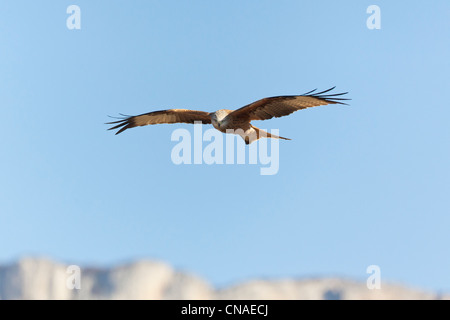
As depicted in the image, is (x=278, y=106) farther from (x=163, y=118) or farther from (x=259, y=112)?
(x=163, y=118)

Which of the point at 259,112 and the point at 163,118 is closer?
the point at 259,112

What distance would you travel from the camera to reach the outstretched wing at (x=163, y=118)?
14.6m

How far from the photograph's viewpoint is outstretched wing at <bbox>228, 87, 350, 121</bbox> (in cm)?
1244

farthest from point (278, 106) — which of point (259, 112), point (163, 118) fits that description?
point (163, 118)

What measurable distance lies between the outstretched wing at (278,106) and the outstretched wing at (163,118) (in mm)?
1574

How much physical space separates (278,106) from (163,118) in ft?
11.0

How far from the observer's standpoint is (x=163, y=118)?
15039 mm

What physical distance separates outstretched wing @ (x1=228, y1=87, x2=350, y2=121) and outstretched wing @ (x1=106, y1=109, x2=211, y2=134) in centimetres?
157

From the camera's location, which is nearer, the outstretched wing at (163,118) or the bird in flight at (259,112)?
the bird in flight at (259,112)

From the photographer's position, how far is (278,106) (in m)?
13.0
